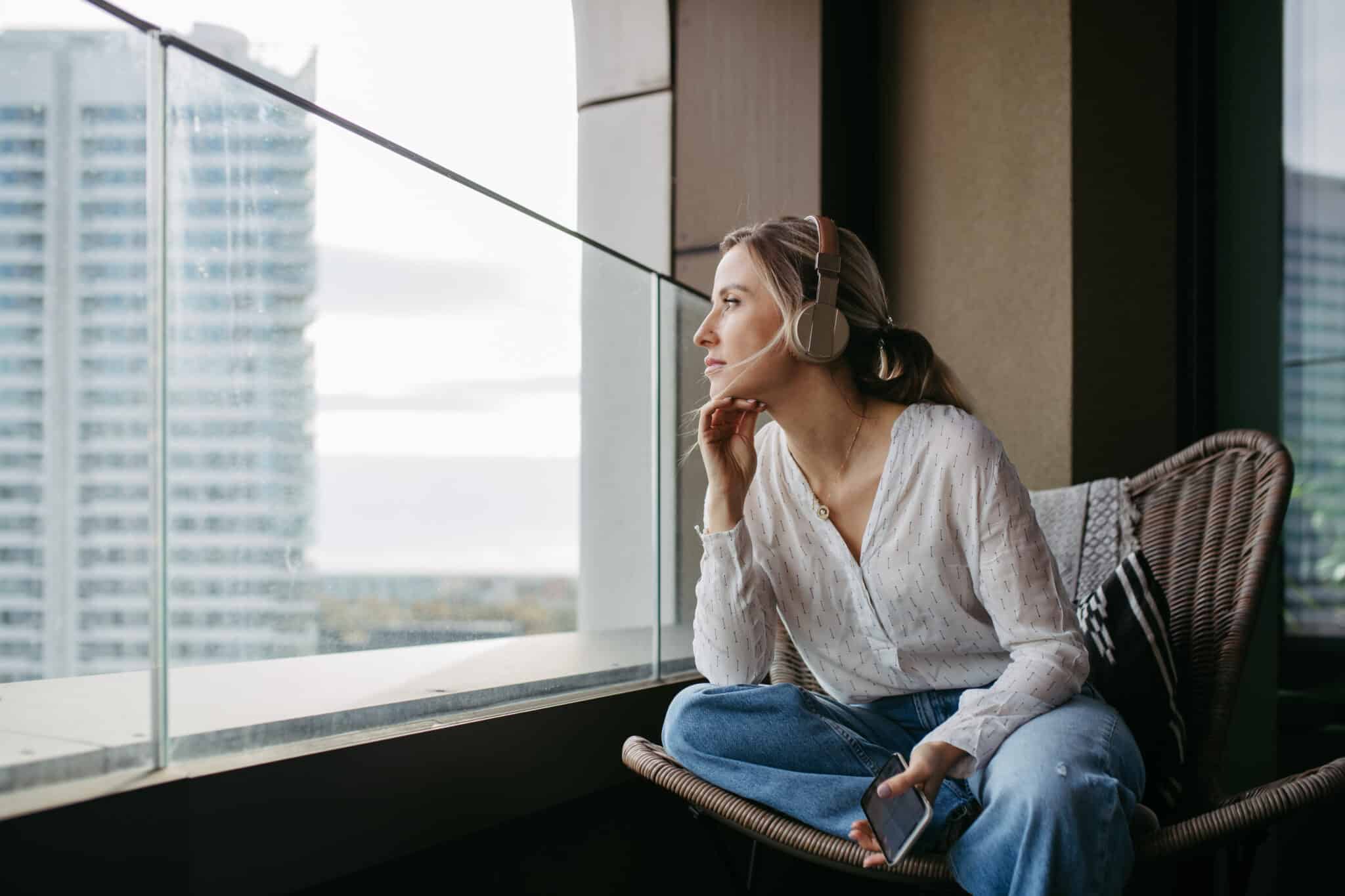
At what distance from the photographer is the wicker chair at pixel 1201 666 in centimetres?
122

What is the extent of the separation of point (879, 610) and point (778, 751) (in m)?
0.30

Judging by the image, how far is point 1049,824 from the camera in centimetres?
110

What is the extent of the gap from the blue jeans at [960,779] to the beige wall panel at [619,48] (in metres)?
2.12

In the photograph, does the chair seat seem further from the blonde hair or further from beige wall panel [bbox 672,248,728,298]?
beige wall panel [bbox 672,248,728,298]

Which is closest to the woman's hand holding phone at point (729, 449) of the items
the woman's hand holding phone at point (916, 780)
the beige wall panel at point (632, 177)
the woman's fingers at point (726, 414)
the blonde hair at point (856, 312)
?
the woman's fingers at point (726, 414)

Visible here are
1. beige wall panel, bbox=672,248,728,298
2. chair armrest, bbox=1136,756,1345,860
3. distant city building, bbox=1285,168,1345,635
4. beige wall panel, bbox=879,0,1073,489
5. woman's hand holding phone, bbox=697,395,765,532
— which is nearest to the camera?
chair armrest, bbox=1136,756,1345,860

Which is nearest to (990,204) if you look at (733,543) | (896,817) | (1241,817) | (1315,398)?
(1315,398)

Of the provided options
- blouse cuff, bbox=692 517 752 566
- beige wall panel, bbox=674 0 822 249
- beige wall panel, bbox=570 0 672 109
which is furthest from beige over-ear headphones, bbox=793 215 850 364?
beige wall panel, bbox=570 0 672 109

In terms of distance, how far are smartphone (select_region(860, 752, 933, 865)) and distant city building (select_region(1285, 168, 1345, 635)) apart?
5.34ft

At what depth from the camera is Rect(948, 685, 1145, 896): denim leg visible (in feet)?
3.60

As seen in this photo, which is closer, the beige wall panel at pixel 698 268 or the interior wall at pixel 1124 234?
the interior wall at pixel 1124 234

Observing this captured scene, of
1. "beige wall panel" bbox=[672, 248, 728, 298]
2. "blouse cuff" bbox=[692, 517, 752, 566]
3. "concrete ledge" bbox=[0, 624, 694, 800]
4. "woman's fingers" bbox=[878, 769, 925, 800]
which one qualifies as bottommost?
"woman's fingers" bbox=[878, 769, 925, 800]

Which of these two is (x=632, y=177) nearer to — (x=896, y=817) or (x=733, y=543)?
(x=733, y=543)

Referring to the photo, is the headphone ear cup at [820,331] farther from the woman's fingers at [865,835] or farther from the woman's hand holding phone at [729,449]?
the woman's fingers at [865,835]
